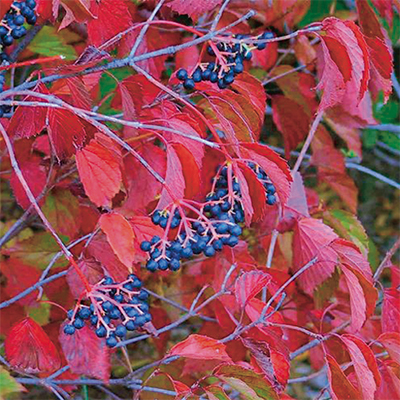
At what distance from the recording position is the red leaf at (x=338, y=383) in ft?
3.04

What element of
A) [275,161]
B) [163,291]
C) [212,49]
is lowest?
[163,291]

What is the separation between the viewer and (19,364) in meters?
1.04

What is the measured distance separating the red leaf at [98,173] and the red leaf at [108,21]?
0.16 metres

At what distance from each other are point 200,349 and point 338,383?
0.60 feet

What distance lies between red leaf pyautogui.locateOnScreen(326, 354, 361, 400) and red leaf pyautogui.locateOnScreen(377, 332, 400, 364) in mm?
99

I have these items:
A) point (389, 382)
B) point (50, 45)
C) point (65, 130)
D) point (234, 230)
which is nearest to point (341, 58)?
point (234, 230)

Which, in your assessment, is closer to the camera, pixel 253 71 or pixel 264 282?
pixel 264 282

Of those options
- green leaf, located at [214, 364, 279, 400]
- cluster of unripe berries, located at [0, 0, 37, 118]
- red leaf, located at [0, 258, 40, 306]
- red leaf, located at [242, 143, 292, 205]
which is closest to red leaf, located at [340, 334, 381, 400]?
green leaf, located at [214, 364, 279, 400]

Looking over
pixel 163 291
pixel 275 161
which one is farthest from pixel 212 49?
pixel 163 291

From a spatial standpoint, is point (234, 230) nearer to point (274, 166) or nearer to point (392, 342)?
point (274, 166)

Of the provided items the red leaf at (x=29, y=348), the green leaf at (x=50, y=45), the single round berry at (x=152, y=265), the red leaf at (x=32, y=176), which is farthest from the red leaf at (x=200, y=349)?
the green leaf at (x=50, y=45)

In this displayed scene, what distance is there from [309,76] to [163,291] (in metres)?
0.57

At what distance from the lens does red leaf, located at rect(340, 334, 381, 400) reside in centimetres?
91

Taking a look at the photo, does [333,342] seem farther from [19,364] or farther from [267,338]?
[19,364]
